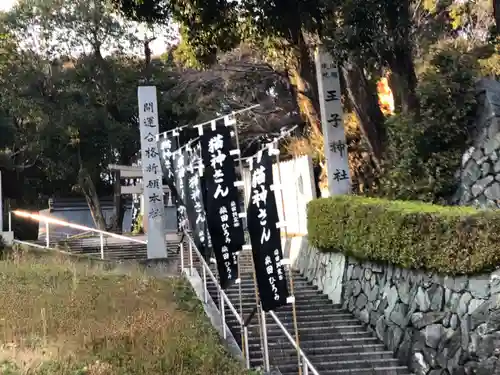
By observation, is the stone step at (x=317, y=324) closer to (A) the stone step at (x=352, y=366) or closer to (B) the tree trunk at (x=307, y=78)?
(A) the stone step at (x=352, y=366)

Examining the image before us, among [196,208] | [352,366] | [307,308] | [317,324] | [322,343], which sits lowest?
[352,366]

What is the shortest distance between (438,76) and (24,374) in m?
8.81

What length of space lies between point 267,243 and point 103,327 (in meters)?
3.23

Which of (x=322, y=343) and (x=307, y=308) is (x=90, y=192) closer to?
(x=307, y=308)

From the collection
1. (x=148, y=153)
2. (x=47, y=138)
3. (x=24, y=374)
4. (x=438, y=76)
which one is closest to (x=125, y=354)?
(x=24, y=374)

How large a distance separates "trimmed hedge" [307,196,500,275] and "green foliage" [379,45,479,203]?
3.72 ft

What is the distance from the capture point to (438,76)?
11531 mm

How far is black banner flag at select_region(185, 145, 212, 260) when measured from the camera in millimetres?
11594

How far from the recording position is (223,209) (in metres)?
9.10

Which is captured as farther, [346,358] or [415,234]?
[346,358]

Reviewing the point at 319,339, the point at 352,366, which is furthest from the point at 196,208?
the point at 352,366

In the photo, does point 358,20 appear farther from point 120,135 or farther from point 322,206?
point 120,135

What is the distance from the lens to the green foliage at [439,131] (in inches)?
447

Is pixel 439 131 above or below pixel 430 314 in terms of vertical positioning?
above
